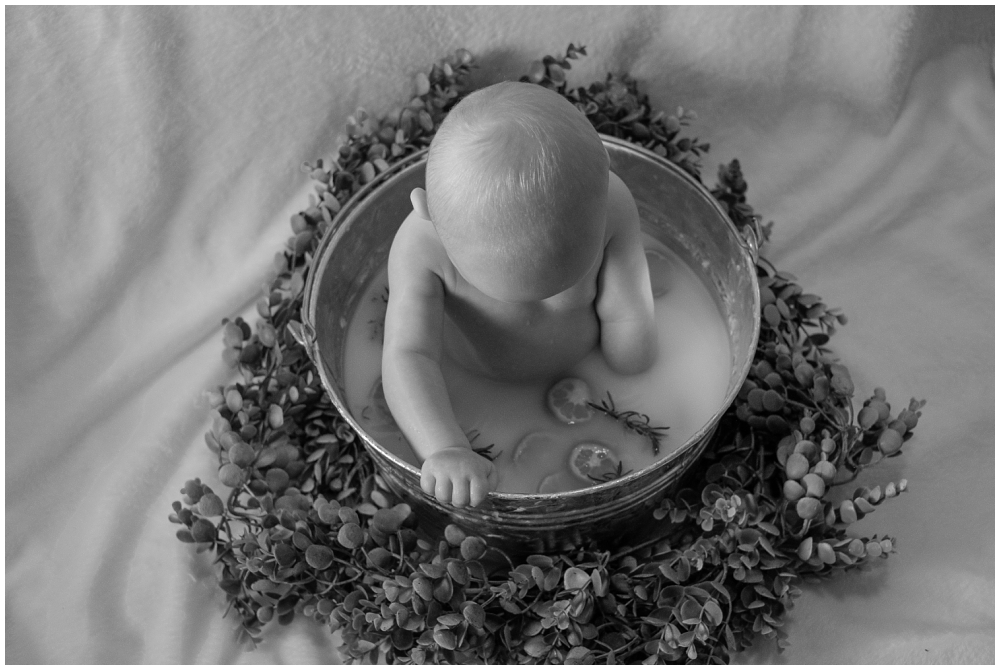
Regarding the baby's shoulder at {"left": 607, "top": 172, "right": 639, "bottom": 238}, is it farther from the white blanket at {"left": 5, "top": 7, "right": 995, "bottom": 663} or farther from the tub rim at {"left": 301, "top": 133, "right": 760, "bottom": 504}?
the white blanket at {"left": 5, "top": 7, "right": 995, "bottom": 663}

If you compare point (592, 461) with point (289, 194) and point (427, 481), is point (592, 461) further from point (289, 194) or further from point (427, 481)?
point (289, 194)

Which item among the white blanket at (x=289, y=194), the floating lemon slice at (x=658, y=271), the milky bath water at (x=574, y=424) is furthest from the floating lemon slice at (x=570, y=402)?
the white blanket at (x=289, y=194)

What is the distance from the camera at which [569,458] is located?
2.43 ft

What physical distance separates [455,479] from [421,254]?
0.16 meters

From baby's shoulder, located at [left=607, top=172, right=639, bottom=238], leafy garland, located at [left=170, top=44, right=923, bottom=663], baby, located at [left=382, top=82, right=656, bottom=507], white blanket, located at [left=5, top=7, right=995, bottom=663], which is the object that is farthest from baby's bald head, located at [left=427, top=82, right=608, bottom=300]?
white blanket, located at [left=5, top=7, right=995, bottom=663]

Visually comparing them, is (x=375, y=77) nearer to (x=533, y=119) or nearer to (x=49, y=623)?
(x=533, y=119)

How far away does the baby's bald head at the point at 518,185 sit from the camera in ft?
1.74

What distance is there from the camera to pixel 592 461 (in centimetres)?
73

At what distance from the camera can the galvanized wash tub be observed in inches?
25.8

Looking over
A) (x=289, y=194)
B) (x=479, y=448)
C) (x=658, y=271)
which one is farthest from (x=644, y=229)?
(x=289, y=194)

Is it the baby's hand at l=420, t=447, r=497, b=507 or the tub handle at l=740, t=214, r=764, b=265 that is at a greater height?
the tub handle at l=740, t=214, r=764, b=265

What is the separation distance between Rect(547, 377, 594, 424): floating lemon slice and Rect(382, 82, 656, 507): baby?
0.04 ft

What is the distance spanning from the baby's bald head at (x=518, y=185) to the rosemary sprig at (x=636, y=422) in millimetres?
193

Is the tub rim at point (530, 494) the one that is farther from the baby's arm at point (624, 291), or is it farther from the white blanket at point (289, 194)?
the white blanket at point (289, 194)
